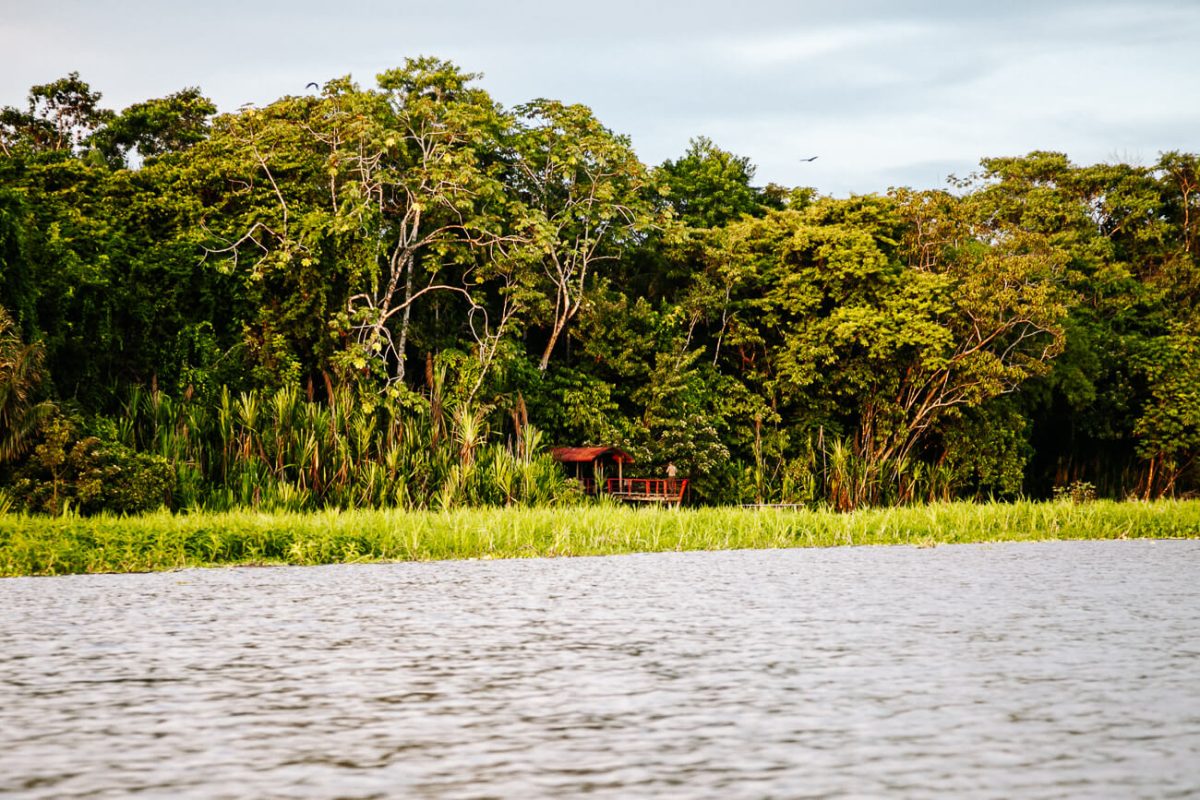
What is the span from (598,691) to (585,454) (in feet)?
51.6

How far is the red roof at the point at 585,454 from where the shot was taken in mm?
19484

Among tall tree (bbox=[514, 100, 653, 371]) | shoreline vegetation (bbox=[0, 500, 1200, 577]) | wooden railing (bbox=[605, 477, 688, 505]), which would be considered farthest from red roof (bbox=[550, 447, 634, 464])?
shoreline vegetation (bbox=[0, 500, 1200, 577])

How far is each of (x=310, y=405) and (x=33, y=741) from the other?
Answer: 41.6 feet

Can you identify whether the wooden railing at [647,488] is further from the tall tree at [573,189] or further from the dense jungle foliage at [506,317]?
the tall tree at [573,189]

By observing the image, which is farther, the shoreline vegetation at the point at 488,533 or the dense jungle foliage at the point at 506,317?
the dense jungle foliage at the point at 506,317

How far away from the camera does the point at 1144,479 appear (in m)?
31.3

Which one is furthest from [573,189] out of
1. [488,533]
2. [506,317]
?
[488,533]

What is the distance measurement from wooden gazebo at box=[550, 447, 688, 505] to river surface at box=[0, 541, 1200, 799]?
12.4 m

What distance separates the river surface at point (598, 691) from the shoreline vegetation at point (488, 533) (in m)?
1.61

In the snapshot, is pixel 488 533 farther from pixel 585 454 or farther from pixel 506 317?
pixel 506 317

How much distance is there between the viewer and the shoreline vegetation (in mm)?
8844

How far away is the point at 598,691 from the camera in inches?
148

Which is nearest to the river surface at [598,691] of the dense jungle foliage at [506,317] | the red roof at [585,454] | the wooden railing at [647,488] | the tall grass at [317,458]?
the tall grass at [317,458]

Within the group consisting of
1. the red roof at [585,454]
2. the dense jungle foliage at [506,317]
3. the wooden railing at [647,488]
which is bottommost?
the wooden railing at [647,488]
